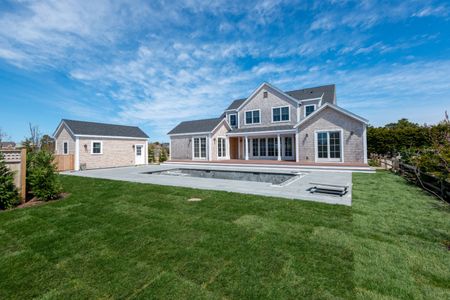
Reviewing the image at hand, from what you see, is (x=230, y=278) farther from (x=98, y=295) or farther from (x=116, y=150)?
(x=116, y=150)

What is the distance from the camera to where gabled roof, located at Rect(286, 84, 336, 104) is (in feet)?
73.0

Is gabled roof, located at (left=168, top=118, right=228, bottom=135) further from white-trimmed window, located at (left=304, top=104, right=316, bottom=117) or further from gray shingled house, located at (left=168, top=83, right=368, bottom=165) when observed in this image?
white-trimmed window, located at (left=304, top=104, right=316, bottom=117)

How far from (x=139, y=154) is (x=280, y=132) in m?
16.0

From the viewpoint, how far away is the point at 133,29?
12.9 meters

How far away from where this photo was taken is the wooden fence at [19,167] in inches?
284

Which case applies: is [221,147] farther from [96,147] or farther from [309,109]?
[96,147]

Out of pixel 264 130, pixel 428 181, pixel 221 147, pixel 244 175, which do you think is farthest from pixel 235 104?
pixel 428 181

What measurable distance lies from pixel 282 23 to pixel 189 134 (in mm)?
14730

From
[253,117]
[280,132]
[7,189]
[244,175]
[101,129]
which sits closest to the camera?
[7,189]

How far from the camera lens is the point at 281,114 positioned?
22.4 meters

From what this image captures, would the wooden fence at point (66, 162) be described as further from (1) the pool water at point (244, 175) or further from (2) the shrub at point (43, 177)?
(2) the shrub at point (43, 177)

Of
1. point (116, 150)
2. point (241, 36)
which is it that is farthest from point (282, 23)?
point (116, 150)

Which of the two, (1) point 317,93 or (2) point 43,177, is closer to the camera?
(2) point 43,177

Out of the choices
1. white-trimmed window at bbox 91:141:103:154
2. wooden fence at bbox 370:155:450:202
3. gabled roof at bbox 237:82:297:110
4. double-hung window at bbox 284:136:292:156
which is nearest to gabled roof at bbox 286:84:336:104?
gabled roof at bbox 237:82:297:110
